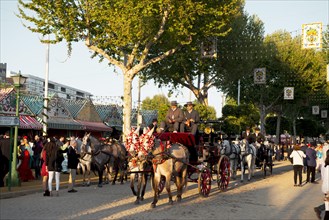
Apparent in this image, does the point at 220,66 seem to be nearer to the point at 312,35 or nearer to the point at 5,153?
the point at 312,35

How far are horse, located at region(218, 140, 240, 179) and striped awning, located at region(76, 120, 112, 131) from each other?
1932cm

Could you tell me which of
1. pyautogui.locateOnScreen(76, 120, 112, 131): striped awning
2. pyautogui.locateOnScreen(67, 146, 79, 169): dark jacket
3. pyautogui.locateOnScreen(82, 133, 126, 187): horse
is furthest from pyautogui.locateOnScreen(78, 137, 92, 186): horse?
pyautogui.locateOnScreen(76, 120, 112, 131): striped awning

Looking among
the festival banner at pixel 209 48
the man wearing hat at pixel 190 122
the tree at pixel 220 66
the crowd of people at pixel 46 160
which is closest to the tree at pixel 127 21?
the festival banner at pixel 209 48

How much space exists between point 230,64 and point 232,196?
1257 inches

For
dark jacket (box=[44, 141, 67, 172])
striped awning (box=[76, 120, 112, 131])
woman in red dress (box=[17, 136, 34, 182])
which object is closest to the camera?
dark jacket (box=[44, 141, 67, 172])

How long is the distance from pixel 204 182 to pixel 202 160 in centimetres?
111

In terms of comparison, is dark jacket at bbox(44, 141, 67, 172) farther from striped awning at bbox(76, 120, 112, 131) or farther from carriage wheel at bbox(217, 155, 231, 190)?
striped awning at bbox(76, 120, 112, 131)

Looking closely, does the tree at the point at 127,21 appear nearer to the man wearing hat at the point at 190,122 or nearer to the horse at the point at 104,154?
the horse at the point at 104,154

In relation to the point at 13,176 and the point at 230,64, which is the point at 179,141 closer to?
the point at 13,176

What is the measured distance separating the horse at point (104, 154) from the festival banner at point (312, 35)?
13693 mm

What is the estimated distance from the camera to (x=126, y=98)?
29.5m

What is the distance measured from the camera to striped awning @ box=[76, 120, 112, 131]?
41669 millimetres

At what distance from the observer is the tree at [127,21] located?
2677 cm

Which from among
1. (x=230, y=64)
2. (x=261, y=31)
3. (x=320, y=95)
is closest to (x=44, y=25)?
(x=230, y=64)
